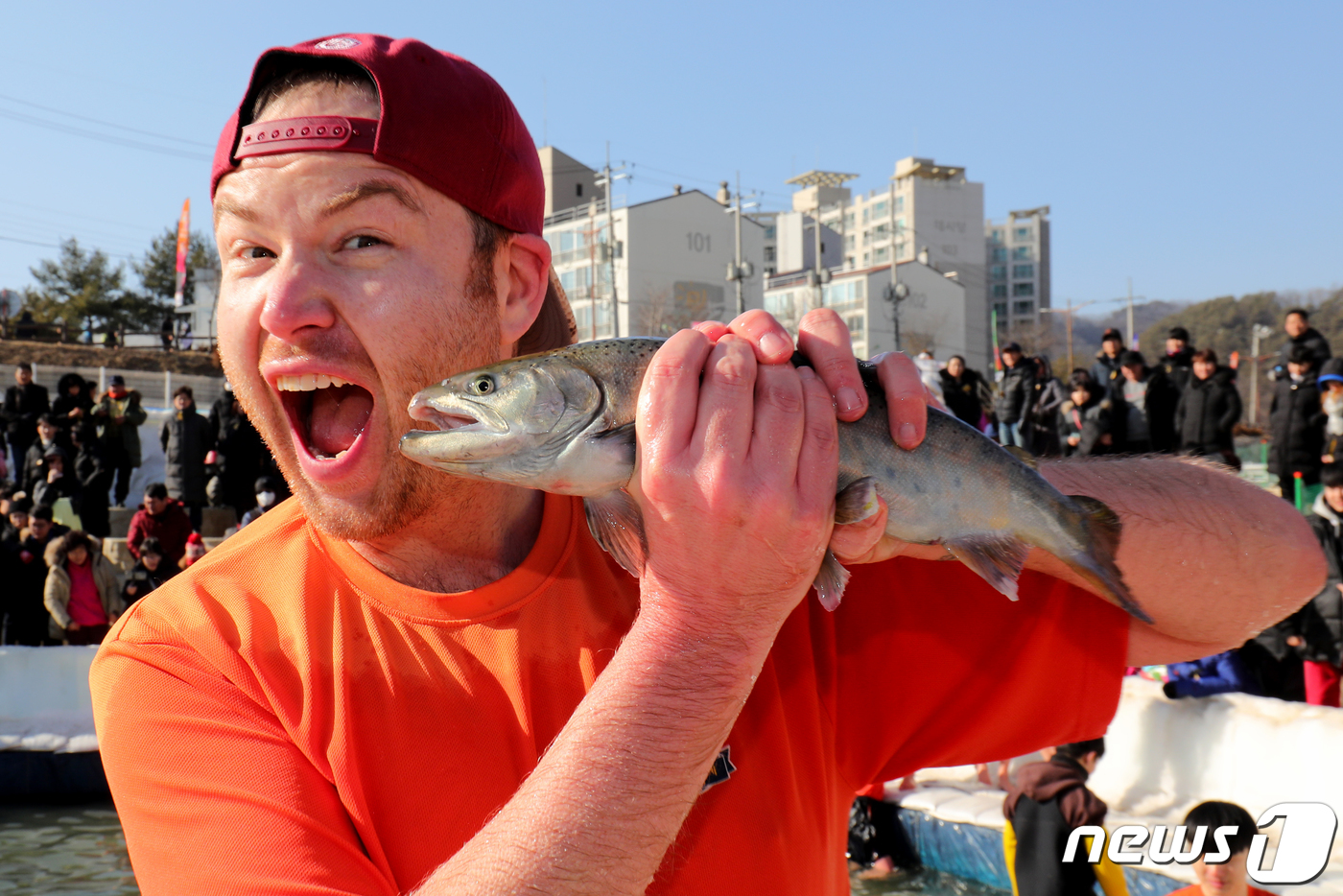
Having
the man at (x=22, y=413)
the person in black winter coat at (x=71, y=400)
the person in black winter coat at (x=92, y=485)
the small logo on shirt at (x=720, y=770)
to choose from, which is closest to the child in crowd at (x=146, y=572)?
the person in black winter coat at (x=92, y=485)

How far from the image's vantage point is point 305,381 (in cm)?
197

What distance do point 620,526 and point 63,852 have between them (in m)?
10.9

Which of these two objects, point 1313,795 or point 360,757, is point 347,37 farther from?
point 1313,795

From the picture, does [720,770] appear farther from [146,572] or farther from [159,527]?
[159,527]

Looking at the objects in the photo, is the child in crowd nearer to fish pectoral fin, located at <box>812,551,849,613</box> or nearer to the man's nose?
the man's nose

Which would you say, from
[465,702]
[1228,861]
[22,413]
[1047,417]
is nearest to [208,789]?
[465,702]

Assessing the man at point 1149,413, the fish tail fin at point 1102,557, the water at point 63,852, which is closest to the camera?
the fish tail fin at point 1102,557

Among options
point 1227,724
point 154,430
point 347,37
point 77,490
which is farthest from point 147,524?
point 347,37

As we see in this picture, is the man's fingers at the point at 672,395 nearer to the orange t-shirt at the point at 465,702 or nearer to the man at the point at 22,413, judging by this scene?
the orange t-shirt at the point at 465,702

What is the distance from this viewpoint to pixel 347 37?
2047 mm

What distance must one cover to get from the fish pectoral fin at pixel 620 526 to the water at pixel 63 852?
30.1 feet

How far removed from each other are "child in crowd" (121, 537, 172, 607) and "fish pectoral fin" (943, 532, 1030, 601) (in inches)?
497

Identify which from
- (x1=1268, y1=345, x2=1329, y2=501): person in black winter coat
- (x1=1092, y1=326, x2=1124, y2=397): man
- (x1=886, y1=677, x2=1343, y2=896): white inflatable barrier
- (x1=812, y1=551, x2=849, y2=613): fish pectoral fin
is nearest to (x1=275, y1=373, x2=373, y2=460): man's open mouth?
(x1=812, y1=551, x2=849, y2=613): fish pectoral fin

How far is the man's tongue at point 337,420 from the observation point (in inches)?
83.1
